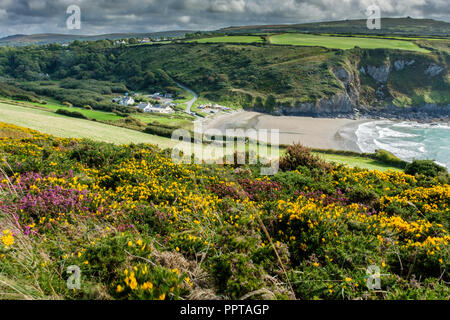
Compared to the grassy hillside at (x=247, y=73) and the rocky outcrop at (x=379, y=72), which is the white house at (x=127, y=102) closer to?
the grassy hillside at (x=247, y=73)

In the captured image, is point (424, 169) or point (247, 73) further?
point (247, 73)

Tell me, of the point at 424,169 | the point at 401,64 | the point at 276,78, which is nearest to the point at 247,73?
the point at 276,78

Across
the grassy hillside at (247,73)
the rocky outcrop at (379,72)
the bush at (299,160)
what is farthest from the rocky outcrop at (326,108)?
the bush at (299,160)

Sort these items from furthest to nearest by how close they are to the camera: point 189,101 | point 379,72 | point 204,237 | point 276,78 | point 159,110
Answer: point 379,72, point 276,78, point 189,101, point 159,110, point 204,237

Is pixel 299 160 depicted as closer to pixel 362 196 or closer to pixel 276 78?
pixel 362 196

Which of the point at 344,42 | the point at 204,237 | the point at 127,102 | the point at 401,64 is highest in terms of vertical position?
the point at 344,42


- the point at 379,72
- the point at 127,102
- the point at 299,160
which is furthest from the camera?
the point at 379,72

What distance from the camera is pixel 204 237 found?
4238mm

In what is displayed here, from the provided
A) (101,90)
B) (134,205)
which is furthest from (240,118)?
(101,90)

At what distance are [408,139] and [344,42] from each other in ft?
281

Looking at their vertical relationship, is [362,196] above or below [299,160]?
below

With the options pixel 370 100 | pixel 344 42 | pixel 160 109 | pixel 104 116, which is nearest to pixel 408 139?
pixel 370 100

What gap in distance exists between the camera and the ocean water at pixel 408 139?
41.8m

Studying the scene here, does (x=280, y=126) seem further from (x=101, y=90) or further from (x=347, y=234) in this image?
(x=101, y=90)
